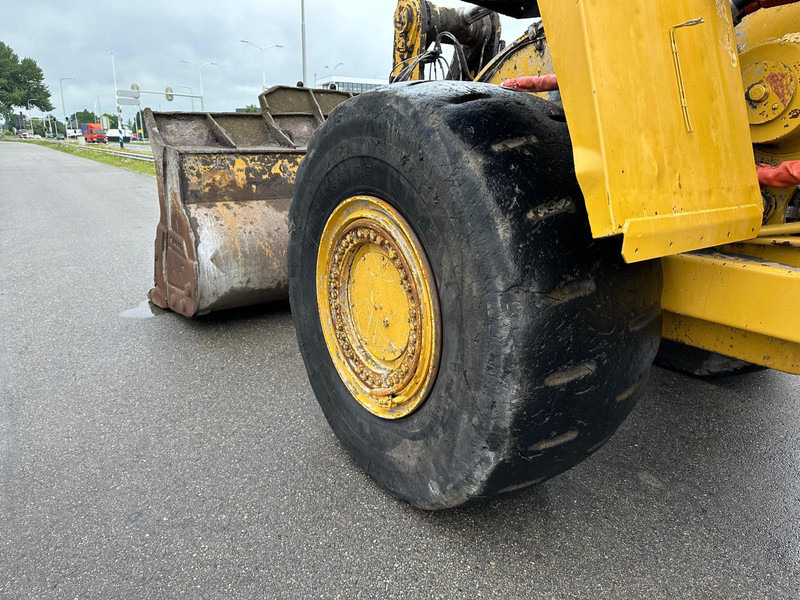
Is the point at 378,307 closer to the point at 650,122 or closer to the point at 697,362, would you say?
the point at 650,122

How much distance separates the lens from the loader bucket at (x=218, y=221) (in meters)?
3.58

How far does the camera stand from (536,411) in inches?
56.2

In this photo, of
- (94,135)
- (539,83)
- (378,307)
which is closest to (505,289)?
(378,307)

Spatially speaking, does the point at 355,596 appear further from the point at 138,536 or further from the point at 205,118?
the point at 205,118

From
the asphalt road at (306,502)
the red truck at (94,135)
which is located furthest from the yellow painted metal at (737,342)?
the red truck at (94,135)

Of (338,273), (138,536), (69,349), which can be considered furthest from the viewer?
(69,349)

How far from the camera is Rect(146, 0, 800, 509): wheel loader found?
48.6 inches

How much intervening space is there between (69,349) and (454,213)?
2.89 m

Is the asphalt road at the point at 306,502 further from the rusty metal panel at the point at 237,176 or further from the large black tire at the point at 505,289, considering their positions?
the rusty metal panel at the point at 237,176

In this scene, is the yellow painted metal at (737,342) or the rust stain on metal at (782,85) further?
the rust stain on metal at (782,85)

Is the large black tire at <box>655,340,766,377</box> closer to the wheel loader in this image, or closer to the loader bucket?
the wheel loader

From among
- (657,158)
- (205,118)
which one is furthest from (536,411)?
(205,118)

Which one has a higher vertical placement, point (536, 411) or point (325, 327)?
point (325, 327)

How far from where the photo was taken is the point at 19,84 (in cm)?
9688
